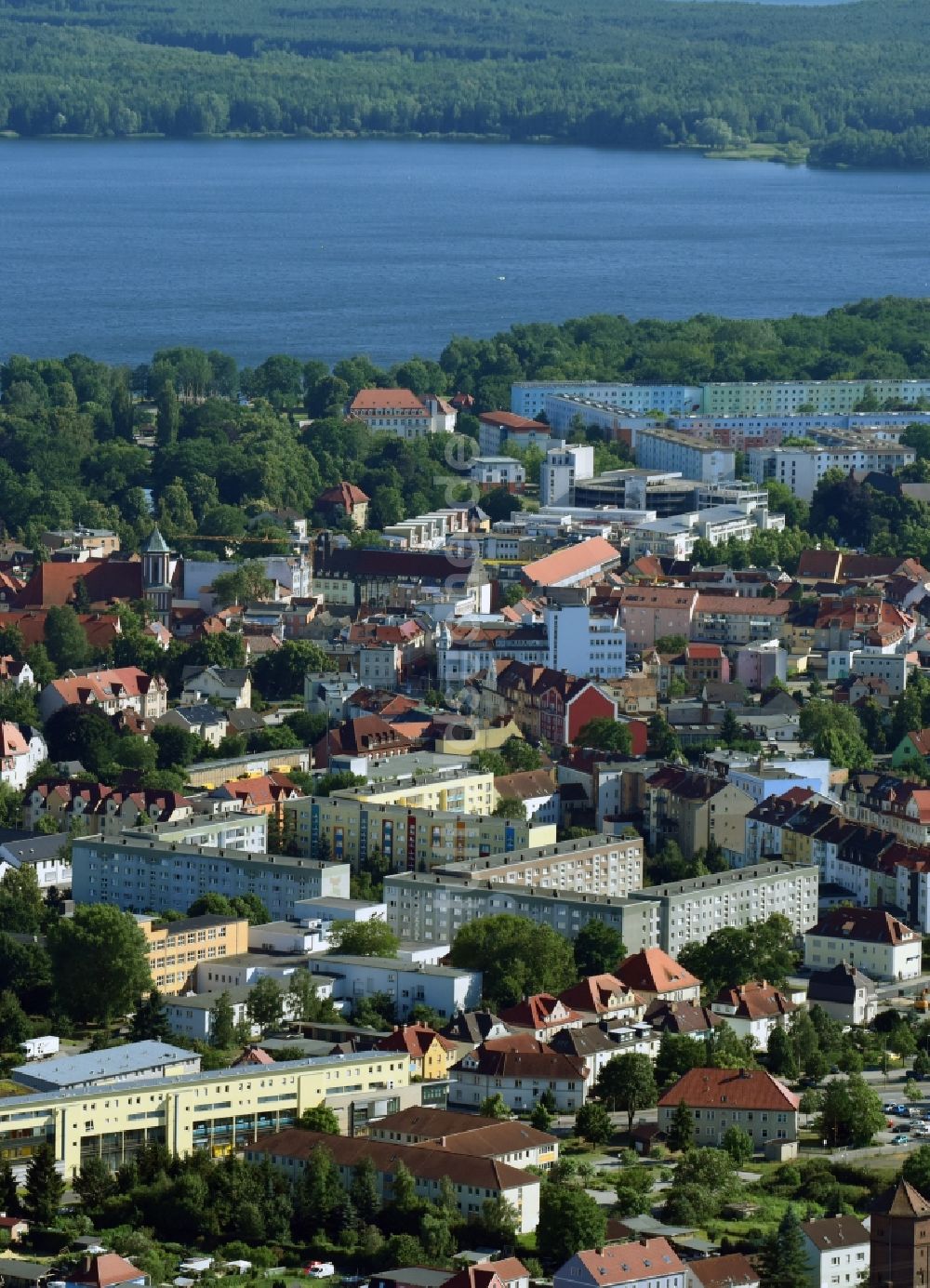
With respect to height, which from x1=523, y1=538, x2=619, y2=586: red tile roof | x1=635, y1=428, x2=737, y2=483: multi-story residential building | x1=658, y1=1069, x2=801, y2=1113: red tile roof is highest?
x1=658, y1=1069, x2=801, y2=1113: red tile roof

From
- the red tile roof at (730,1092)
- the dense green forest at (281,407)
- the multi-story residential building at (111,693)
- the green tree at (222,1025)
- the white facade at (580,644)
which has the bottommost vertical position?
the dense green forest at (281,407)

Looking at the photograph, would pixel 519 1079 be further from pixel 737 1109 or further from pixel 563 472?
pixel 563 472

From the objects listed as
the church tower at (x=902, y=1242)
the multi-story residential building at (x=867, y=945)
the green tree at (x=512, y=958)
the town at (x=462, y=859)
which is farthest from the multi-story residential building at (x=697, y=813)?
the church tower at (x=902, y=1242)

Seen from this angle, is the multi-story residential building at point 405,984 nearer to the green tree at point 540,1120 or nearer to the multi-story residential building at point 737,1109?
the green tree at point 540,1120

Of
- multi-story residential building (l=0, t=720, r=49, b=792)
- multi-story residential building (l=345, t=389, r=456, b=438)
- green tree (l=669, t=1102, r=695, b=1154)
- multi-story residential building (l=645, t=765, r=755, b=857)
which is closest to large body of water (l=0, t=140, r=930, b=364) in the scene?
multi-story residential building (l=345, t=389, r=456, b=438)

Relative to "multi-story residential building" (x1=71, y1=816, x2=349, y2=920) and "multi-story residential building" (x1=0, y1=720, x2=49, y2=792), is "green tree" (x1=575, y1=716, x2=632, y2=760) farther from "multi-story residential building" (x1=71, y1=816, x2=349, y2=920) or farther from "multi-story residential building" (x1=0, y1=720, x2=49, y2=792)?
"multi-story residential building" (x1=71, y1=816, x2=349, y2=920)

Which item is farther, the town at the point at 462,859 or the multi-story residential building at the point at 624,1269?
the town at the point at 462,859
